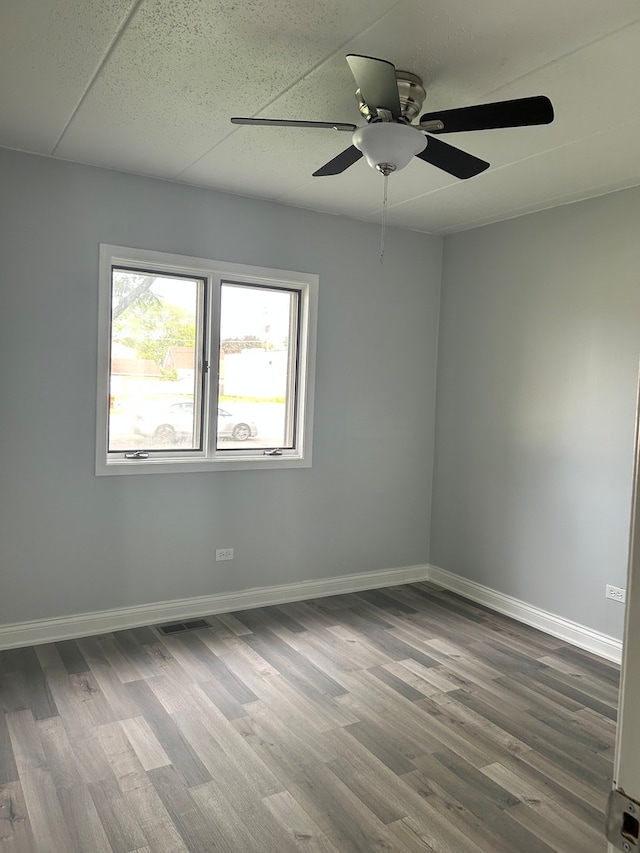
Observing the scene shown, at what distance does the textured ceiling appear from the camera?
2021mm

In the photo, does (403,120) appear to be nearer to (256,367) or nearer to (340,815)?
(256,367)

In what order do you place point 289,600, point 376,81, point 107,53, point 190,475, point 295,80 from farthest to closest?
point 289,600
point 190,475
point 295,80
point 107,53
point 376,81

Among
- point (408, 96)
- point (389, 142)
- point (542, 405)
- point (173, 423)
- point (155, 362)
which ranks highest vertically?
point (408, 96)

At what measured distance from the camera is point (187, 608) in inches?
157

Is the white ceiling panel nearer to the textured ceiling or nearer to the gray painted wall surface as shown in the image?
the textured ceiling

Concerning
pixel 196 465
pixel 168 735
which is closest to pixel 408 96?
pixel 196 465

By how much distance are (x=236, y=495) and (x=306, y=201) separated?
1.97 meters

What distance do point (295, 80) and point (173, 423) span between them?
2208 millimetres

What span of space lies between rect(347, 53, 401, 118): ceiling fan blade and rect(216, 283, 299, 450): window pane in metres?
2.14

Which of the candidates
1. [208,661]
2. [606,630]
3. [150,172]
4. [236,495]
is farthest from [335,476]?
[150,172]

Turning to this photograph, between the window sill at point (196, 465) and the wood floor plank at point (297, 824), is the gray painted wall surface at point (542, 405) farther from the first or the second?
the wood floor plank at point (297, 824)

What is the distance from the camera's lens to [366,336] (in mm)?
4590

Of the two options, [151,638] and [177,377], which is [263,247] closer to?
[177,377]

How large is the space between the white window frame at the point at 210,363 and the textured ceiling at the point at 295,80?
1.71 ft
